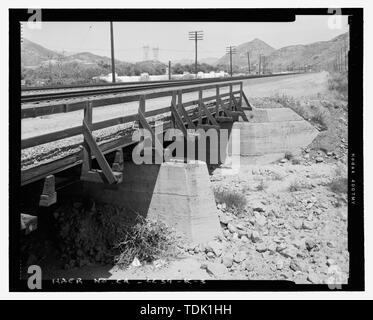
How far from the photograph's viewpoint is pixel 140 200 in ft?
37.4

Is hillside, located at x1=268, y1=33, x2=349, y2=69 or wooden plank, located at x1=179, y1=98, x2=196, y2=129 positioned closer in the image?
wooden plank, located at x1=179, y1=98, x2=196, y2=129

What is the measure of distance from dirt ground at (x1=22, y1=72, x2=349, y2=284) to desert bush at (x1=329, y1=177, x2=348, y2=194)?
0.17 feet

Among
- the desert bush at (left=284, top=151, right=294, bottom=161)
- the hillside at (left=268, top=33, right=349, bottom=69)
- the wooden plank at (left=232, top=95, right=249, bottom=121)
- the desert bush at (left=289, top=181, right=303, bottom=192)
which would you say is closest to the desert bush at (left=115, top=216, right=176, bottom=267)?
the desert bush at (left=289, top=181, right=303, bottom=192)

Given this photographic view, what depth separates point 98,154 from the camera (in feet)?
27.0

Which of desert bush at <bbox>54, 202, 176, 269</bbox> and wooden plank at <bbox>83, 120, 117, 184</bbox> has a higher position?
wooden plank at <bbox>83, 120, 117, 184</bbox>

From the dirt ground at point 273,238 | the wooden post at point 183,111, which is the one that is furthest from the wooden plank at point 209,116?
the dirt ground at point 273,238

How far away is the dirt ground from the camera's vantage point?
9992 millimetres

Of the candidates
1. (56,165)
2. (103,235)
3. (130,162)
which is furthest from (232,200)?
(56,165)

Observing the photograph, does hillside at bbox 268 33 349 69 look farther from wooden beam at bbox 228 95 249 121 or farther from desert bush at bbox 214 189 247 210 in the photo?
desert bush at bbox 214 189 247 210

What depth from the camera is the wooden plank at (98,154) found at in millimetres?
7873

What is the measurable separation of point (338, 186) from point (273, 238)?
15.7ft

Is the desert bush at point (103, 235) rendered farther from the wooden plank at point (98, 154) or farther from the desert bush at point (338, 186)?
the desert bush at point (338, 186)
